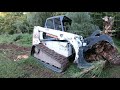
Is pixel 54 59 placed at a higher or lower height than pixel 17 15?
lower

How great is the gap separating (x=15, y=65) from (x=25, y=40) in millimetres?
548

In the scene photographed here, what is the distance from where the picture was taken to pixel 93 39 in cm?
630

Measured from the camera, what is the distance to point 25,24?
21.6ft

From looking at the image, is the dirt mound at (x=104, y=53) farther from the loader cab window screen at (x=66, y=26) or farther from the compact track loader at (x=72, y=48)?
the loader cab window screen at (x=66, y=26)

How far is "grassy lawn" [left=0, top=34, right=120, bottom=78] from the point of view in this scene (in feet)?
19.9

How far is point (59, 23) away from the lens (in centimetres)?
650

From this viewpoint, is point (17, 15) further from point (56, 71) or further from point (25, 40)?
point (56, 71)

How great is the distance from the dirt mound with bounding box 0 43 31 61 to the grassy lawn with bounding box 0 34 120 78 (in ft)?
0.13

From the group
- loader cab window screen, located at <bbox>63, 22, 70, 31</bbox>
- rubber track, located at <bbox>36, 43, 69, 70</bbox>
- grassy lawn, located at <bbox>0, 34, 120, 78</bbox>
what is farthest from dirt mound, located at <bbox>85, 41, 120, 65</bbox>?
loader cab window screen, located at <bbox>63, 22, 70, 31</bbox>

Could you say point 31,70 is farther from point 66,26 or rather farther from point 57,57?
point 66,26

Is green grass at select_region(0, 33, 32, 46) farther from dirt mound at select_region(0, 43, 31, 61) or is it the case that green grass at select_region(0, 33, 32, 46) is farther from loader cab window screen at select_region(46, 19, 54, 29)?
loader cab window screen at select_region(46, 19, 54, 29)
